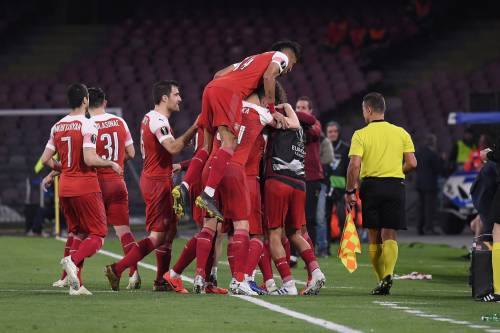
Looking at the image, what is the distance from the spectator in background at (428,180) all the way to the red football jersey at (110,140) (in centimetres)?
1489

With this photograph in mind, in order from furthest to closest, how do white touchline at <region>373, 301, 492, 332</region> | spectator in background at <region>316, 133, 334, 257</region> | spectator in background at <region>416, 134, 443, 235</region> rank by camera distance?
spectator in background at <region>416, 134, 443, 235</region>
spectator in background at <region>316, 133, 334, 257</region>
white touchline at <region>373, 301, 492, 332</region>

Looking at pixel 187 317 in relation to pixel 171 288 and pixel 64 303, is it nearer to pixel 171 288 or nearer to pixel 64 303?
pixel 64 303

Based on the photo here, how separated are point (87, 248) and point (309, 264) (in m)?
2.09

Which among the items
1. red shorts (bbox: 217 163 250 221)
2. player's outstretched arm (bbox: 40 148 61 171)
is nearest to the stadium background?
player's outstretched arm (bbox: 40 148 61 171)

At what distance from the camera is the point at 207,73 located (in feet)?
118

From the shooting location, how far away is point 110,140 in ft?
48.2

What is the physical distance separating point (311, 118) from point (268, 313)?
546cm

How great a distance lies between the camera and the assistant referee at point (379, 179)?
14.0 m

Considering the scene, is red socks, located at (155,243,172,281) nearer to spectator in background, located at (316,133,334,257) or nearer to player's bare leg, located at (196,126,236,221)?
player's bare leg, located at (196,126,236,221)

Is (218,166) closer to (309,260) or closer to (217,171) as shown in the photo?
(217,171)

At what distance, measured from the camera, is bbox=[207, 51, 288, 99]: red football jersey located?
42.4 ft

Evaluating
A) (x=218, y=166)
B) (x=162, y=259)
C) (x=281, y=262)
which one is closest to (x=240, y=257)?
(x=281, y=262)

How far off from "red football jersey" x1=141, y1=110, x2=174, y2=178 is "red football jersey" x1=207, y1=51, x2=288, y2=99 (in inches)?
41.6

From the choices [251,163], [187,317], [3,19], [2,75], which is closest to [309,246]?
[251,163]
